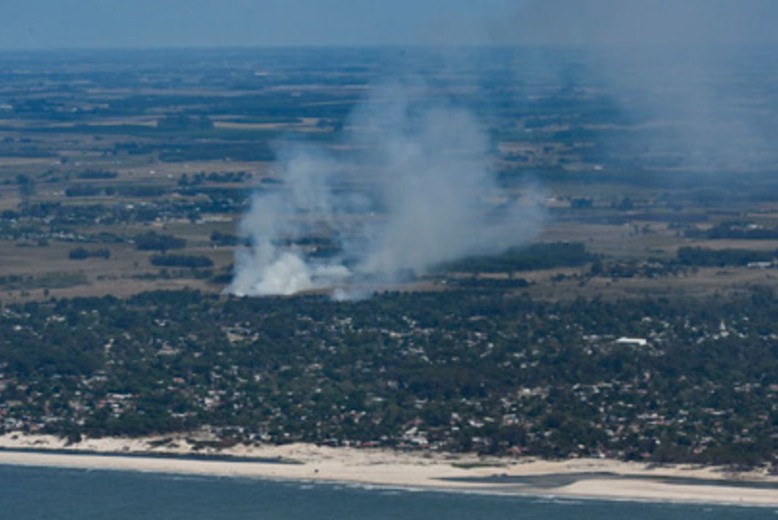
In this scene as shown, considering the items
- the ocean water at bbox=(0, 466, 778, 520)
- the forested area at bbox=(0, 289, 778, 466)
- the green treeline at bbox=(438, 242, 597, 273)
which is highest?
the green treeline at bbox=(438, 242, 597, 273)

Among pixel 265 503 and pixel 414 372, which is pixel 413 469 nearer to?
pixel 265 503

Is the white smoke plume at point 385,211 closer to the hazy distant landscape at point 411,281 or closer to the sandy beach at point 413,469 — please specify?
the hazy distant landscape at point 411,281

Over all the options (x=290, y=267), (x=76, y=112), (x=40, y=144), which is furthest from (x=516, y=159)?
(x=76, y=112)

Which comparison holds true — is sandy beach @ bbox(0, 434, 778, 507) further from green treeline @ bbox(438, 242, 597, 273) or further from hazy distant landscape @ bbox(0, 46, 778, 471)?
green treeline @ bbox(438, 242, 597, 273)

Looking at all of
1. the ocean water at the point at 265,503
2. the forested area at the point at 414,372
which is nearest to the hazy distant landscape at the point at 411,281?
the forested area at the point at 414,372

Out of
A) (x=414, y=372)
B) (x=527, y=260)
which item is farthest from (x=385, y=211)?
(x=414, y=372)

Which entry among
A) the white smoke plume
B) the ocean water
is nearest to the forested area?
the ocean water
